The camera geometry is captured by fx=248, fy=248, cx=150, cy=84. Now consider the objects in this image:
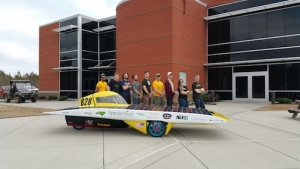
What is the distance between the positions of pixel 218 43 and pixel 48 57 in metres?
18.5

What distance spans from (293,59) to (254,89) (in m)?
3.32

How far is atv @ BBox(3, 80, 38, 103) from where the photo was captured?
21.2m

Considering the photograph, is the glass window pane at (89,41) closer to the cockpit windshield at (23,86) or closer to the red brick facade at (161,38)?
the cockpit windshield at (23,86)

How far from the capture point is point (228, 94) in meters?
19.6

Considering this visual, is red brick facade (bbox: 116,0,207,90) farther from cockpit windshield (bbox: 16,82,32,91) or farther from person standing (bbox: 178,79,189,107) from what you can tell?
cockpit windshield (bbox: 16,82,32,91)

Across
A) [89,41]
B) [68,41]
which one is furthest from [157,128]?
[68,41]

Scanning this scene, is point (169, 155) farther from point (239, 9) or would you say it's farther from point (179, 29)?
point (239, 9)

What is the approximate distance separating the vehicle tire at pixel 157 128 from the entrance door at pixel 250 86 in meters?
14.1

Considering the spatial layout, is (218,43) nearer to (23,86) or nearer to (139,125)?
(139,125)

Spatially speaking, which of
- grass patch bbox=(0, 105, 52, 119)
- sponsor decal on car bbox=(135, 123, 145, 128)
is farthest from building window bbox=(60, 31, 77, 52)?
sponsor decal on car bbox=(135, 123, 145, 128)

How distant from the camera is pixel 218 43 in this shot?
2014 centimetres

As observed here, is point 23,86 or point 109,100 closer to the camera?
point 109,100

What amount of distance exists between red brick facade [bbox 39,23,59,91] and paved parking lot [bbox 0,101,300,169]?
20.7 meters

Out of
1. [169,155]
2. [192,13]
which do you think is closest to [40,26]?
[192,13]
